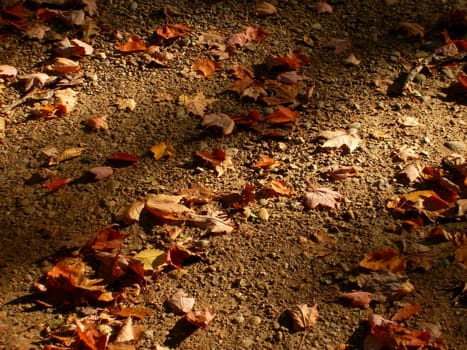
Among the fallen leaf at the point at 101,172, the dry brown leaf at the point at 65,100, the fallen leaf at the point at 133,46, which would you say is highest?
the fallen leaf at the point at 133,46

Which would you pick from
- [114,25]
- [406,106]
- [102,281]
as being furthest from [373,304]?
[114,25]

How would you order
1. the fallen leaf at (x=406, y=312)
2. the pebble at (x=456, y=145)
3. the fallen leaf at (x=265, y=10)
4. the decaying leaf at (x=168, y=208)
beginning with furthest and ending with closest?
the fallen leaf at (x=265, y=10), the pebble at (x=456, y=145), the decaying leaf at (x=168, y=208), the fallen leaf at (x=406, y=312)

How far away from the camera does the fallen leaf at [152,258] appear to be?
2.83 m

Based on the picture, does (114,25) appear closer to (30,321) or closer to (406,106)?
(406,106)

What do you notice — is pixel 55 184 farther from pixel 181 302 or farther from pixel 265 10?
pixel 265 10

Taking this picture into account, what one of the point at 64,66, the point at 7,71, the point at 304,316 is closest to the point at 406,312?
the point at 304,316

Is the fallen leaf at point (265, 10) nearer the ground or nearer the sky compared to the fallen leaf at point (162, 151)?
nearer the sky

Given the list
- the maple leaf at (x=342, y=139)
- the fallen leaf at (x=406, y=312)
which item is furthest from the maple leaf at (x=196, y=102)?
the fallen leaf at (x=406, y=312)

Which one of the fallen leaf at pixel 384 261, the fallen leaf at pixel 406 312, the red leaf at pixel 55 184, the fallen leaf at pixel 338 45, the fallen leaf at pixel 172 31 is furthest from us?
the fallen leaf at pixel 172 31

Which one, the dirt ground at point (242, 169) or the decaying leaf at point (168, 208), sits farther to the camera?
the decaying leaf at point (168, 208)

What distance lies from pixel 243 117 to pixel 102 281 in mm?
1241

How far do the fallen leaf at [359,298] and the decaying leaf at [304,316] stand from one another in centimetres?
14

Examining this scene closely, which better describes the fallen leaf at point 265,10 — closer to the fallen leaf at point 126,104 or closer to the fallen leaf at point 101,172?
the fallen leaf at point 126,104

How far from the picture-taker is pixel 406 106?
3.60 meters
